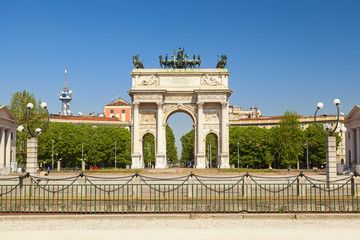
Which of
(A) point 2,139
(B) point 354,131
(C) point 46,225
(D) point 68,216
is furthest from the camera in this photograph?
(B) point 354,131

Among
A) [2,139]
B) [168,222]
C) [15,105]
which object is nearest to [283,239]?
[168,222]

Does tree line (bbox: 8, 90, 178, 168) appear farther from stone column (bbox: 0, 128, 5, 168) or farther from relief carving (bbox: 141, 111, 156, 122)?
relief carving (bbox: 141, 111, 156, 122)

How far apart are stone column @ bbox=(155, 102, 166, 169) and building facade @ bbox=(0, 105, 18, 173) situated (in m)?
22.3

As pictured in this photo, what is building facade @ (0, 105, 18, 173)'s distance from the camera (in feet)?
220

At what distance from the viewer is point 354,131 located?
7300cm

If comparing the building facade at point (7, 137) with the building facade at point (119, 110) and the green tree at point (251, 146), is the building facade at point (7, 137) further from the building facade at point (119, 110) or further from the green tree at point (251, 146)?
the building facade at point (119, 110)

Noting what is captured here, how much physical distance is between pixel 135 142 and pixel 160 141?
393cm

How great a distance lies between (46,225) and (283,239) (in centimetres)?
958

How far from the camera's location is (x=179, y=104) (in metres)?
70.1

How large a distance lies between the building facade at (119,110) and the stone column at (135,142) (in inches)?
3227

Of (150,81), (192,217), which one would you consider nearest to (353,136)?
(150,81)

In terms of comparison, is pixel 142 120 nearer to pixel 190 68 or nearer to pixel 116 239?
pixel 190 68

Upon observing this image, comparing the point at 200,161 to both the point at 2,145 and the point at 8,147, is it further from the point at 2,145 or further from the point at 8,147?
the point at 8,147

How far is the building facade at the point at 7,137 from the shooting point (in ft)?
220
